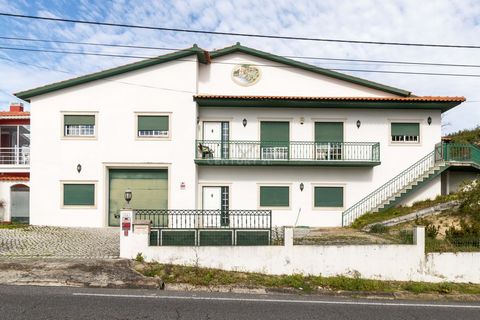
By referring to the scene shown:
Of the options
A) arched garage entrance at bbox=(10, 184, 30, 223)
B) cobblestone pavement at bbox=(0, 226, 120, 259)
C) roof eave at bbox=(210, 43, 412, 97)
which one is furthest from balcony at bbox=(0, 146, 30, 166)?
roof eave at bbox=(210, 43, 412, 97)

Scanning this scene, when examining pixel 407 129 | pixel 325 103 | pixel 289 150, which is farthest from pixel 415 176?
pixel 289 150

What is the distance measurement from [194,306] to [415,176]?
13.8m

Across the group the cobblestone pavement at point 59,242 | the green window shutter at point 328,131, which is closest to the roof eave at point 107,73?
the cobblestone pavement at point 59,242

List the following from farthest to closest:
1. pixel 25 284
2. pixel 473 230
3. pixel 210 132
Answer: pixel 210 132
pixel 473 230
pixel 25 284

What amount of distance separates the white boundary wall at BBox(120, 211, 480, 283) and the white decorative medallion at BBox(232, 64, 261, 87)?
9.98 m

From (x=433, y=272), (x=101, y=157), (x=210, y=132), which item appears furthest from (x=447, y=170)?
(x=101, y=157)

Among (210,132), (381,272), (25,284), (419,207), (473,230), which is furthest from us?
(210,132)

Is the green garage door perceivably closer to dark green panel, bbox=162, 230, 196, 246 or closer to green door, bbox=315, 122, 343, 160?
dark green panel, bbox=162, 230, 196, 246

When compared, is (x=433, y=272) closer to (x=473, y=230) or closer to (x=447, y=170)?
(x=473, y=230)

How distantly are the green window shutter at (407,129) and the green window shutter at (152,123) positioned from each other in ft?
37.4

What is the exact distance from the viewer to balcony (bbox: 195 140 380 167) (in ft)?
51.5

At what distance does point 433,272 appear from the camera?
903cm

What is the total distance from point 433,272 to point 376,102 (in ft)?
29.8

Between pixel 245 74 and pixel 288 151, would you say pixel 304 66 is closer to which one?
pixel 245 74
